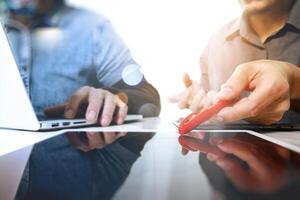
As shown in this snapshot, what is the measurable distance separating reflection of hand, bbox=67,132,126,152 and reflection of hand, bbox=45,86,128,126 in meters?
0.14

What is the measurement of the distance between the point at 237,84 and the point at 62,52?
0.58m

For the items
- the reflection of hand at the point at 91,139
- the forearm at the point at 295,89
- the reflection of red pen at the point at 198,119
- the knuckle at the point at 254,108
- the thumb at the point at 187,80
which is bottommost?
the forearm at the point at 295,89

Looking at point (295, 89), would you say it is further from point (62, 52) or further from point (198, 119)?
point (62, 52)

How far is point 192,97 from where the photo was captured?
979mm

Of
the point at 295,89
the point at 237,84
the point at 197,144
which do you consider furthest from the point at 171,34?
the point at 197,144

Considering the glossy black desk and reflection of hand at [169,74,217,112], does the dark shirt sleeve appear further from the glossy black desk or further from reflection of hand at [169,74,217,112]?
the glossy black desk

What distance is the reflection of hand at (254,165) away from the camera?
33 centimetres

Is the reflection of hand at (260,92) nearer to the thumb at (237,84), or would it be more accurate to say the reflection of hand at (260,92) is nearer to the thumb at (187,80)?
the thumb at (237,84)

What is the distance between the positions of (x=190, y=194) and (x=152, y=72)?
74 cm

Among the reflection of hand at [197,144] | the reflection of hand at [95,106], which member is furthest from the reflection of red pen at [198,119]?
the reflection of hand at [95,106]

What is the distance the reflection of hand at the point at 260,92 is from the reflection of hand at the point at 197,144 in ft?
0.36

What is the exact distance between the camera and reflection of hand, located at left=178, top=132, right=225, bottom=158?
516 mm

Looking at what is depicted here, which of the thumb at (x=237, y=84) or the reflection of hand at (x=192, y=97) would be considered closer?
the thumb at (x=237, y=84)

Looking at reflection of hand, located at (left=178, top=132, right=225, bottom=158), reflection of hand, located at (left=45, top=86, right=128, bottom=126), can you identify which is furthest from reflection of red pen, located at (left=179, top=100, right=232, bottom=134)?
reflection of hand, located at (left=45, top=86, right=128, bottom=126)
